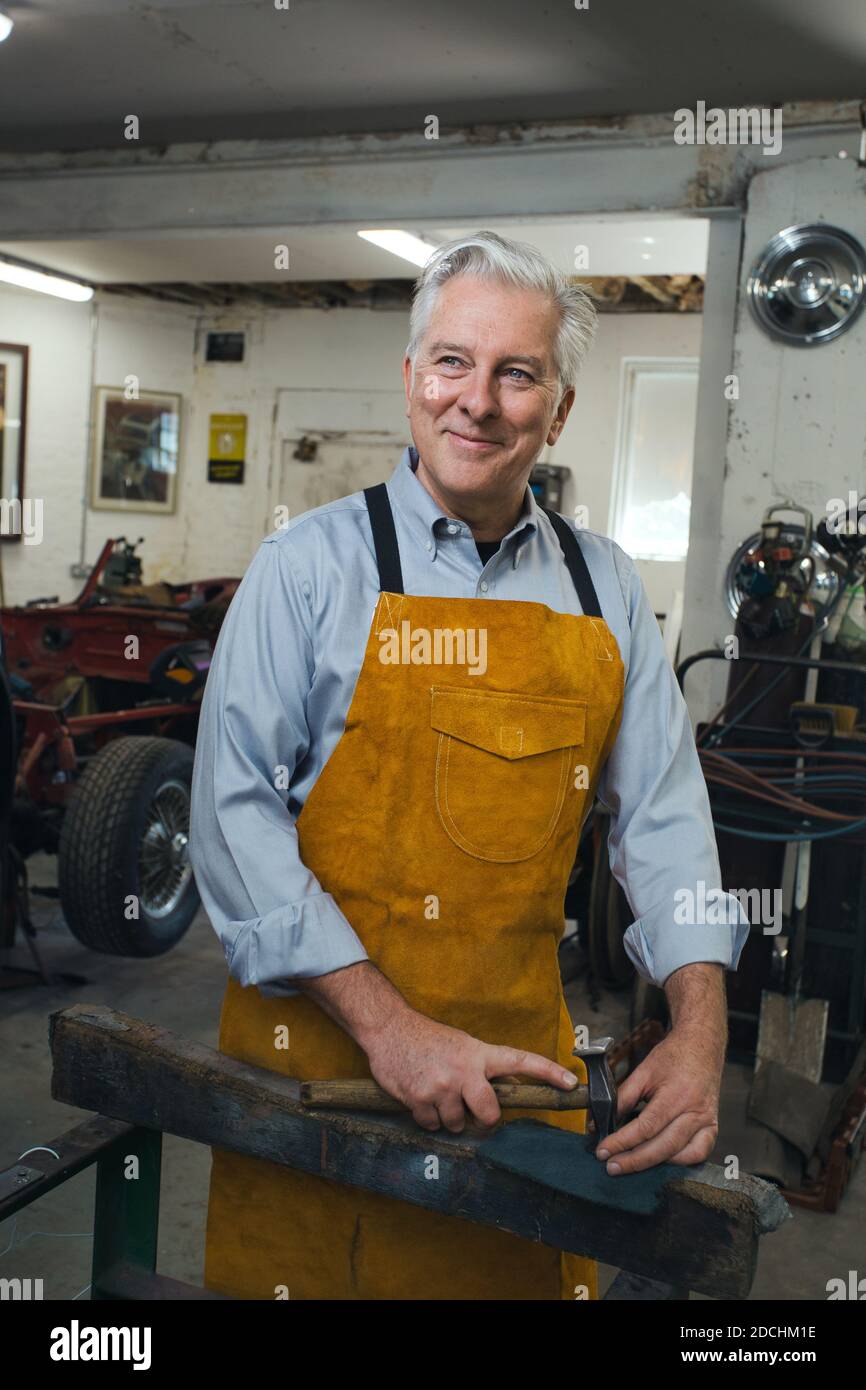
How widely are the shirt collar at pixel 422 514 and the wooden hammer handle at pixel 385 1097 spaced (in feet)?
2.12

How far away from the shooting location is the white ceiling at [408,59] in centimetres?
399

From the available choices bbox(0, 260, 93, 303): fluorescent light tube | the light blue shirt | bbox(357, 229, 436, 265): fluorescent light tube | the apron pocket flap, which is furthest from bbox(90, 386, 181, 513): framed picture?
the apron pocket flap

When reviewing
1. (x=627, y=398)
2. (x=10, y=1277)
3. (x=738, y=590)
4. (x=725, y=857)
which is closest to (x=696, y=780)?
(x=10, y=1277)

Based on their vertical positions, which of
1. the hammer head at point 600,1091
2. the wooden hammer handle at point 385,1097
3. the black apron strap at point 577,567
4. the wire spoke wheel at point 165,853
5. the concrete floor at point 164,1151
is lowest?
the concrete floor at point 164,1151

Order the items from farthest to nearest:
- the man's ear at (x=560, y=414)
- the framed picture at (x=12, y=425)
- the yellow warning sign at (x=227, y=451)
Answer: the yellow warning sign at (x=227, y=451) < the framed picture at (x=12, y=425) < the man's ear at (x=560, y=414)

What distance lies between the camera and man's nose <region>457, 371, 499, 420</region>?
143 cm

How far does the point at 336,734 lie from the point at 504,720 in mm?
202

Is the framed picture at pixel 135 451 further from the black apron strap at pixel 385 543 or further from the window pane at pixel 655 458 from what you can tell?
the black apron strap at pixel 385 543

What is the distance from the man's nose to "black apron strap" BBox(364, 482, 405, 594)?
14 cm

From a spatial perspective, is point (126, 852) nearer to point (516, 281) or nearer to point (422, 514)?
point (422, 514)

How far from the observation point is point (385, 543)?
149cm

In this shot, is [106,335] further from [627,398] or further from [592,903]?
[592,903]

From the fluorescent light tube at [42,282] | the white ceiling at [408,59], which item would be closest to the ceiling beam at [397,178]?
the white ceiling at [408,59]

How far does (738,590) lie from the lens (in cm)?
447
